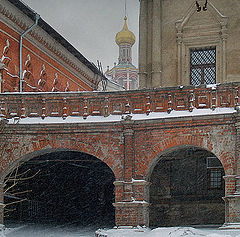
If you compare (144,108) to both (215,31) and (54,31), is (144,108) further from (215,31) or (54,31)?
(54,31)

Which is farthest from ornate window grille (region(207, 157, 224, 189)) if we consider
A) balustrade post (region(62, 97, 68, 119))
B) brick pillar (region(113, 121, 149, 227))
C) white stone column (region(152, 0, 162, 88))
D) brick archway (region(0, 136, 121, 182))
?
balustrade post (region(62, 97, 68, 119))

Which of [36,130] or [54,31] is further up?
[54,31]

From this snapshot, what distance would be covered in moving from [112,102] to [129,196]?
2.72m

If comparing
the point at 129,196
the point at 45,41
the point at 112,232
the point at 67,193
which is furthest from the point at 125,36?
the point at 112,232

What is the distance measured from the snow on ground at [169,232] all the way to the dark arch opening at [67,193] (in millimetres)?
5044

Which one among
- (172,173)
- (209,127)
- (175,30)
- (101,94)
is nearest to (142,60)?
(175,30)

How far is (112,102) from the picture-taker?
15969 millimetres

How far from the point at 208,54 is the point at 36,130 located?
27.1 ft

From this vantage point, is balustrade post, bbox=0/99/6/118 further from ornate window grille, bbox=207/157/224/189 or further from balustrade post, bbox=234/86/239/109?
ornate window grille, bbox=207/157/224/189

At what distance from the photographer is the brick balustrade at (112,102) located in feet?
49.4

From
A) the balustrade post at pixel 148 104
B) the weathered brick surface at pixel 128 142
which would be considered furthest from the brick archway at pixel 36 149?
the balustrade post at pixel 148 104

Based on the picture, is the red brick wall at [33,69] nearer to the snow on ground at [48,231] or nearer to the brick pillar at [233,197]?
the snow on ground at [48,231]

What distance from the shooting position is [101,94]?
15961 mm

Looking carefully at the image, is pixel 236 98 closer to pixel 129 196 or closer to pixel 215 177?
pixel 129 196
